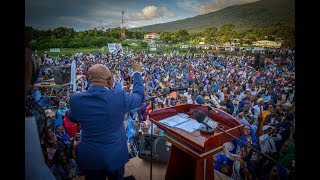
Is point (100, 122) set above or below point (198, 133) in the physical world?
above

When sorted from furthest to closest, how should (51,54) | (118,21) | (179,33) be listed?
(179,33) < (118,21) < (51,54)

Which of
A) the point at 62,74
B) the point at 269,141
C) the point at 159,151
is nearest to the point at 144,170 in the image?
the point at 159,151

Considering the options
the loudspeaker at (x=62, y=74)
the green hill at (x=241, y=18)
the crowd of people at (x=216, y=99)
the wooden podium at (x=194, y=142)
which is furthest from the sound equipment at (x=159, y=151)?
the green hill at (x=241, y=18)

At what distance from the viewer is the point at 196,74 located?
27.8 feet

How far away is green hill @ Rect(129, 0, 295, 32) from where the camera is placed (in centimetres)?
647

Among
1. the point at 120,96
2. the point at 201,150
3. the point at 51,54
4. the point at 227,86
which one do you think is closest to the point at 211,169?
the point at 201,150

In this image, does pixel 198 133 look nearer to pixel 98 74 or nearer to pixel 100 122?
pixel 100 122

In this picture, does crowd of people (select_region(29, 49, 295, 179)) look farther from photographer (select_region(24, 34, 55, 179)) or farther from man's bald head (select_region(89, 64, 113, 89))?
photographer (select_region(24, 34, 55, 179))

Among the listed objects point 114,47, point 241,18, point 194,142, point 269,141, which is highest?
point 241,18

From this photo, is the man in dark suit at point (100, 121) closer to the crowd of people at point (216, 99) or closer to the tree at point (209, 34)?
the crowd of people at point (216, 99)

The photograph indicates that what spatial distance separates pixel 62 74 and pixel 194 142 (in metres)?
3.34

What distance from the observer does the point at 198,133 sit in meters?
1.88
